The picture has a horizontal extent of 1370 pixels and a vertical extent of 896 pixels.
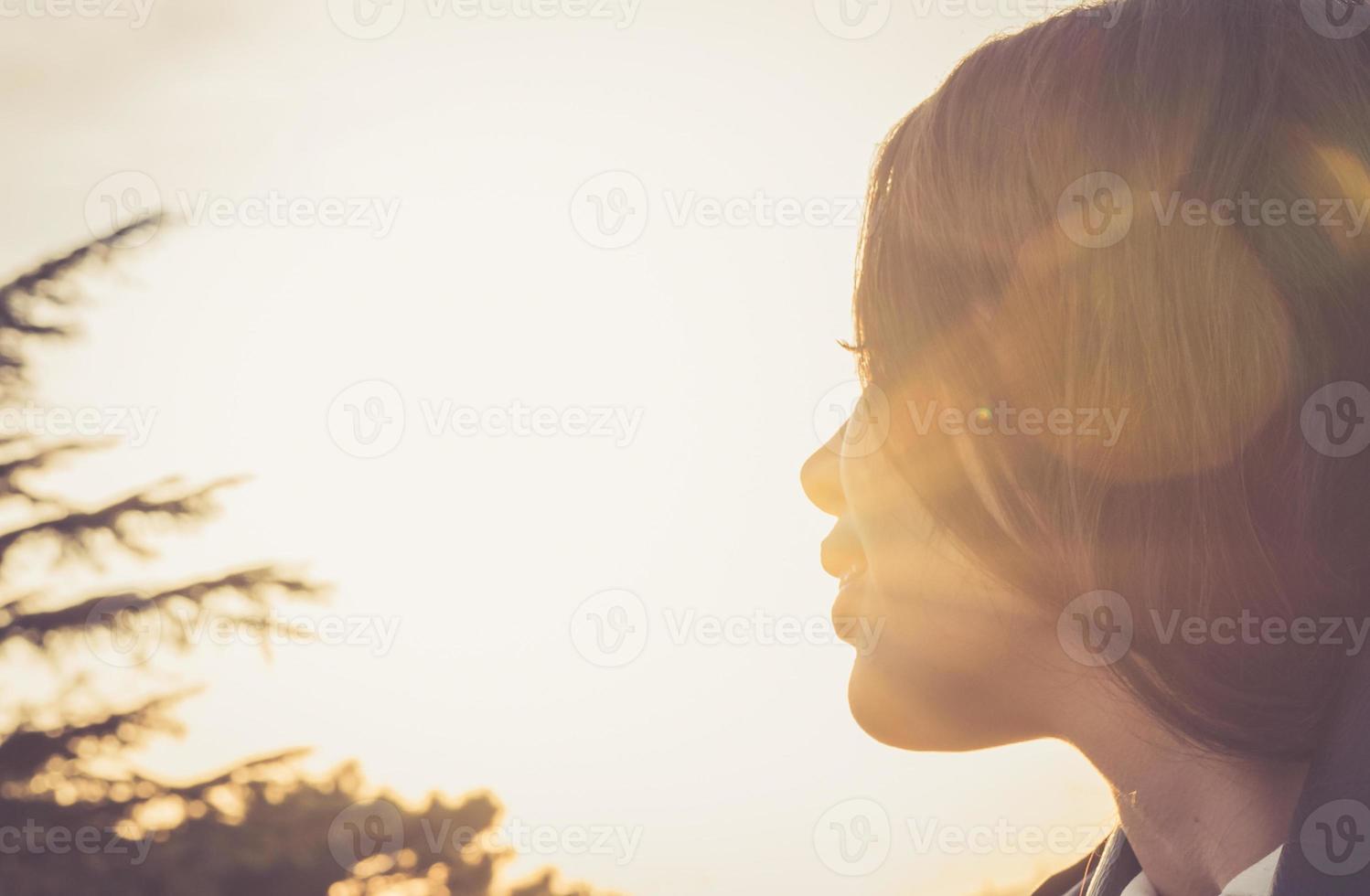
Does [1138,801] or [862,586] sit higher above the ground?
[862,586]

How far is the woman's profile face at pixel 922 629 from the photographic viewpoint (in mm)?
1796

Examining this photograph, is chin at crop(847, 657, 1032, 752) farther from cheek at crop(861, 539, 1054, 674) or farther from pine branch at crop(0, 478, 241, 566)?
pine branch at crop(0, 478, 241, 566)

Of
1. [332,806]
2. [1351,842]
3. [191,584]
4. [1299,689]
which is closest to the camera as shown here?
[1351,842]

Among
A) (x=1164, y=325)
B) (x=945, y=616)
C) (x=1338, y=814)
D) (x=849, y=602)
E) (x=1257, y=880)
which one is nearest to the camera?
(x=1338, y=814)

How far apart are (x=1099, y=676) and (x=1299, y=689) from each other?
301 millimetres

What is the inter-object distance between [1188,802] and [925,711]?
1.52 feet

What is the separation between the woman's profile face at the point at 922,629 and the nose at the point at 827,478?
0.02 meters

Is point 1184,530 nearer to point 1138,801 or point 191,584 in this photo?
point 1138,801

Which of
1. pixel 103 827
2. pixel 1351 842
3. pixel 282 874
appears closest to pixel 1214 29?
pixel 1351 842

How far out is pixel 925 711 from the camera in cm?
191

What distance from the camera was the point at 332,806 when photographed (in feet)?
21.2

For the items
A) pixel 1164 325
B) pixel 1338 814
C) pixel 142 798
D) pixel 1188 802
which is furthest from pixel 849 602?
pixel 142 798

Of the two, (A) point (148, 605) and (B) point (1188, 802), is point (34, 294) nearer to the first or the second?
(A) point (148, 605)

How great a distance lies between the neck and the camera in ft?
5.14
